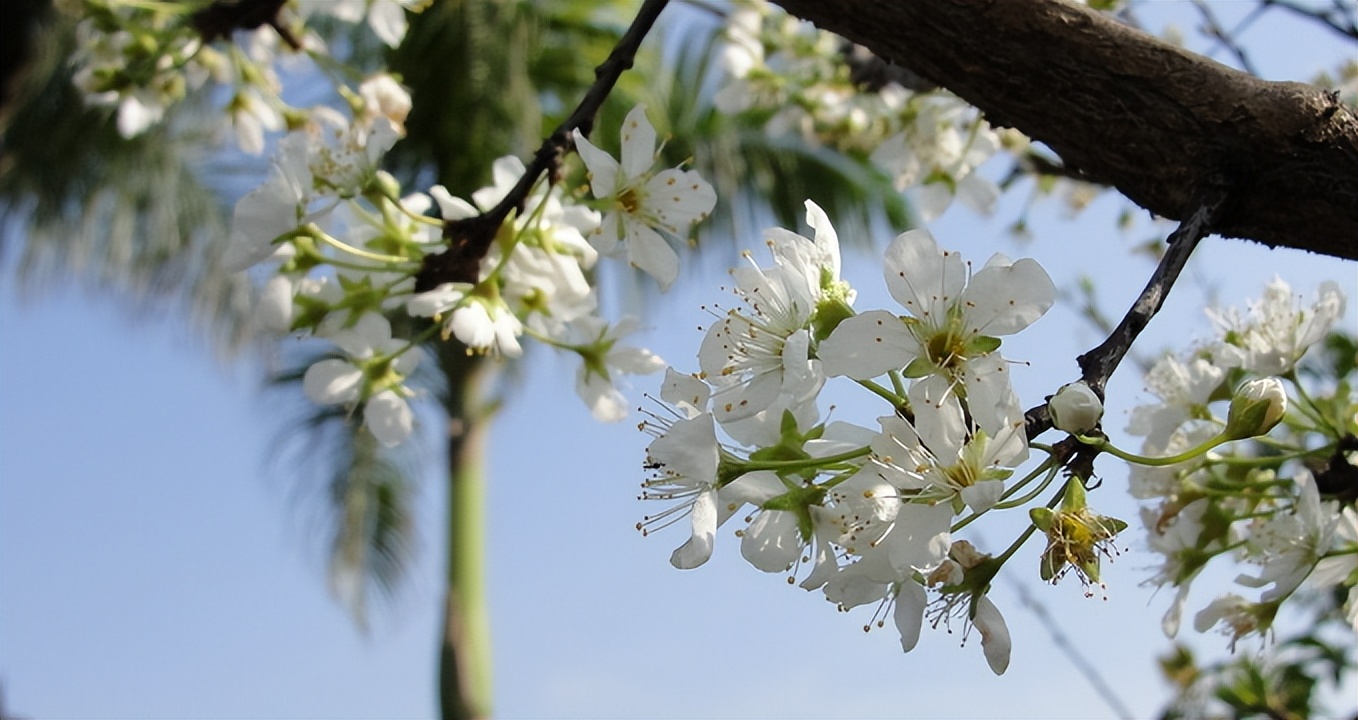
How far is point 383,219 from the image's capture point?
0.79 meters

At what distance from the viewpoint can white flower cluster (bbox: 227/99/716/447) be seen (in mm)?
731

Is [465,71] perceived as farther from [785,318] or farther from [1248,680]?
[785,318]

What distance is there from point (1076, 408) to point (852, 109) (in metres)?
1.15

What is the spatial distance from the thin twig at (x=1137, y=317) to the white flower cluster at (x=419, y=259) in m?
0.30

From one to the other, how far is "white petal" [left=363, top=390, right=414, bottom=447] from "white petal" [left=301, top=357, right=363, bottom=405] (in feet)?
0.06

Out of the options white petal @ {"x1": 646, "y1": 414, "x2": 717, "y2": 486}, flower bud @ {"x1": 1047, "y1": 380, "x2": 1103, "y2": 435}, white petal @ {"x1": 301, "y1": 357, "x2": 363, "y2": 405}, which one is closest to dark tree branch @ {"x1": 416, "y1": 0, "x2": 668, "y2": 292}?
white petal @ {"x1": 301, "y1": 357, "x2": 363, "y2": 405}

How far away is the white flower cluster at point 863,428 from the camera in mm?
469

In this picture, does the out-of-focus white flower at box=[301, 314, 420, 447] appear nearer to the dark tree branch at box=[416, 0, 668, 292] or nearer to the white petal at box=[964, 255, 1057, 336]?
the dark tree branch at box=[416, 0, 668, 292]

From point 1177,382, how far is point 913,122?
20.5 inches

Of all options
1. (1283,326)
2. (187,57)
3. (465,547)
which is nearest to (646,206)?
(1283,326)

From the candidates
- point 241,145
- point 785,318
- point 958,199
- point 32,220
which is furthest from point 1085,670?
point 32,220

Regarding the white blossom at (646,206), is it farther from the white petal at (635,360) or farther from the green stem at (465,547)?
the green stem at (465,547)

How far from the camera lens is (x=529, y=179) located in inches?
27.1

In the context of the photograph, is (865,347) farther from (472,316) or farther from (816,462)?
(472,316)
